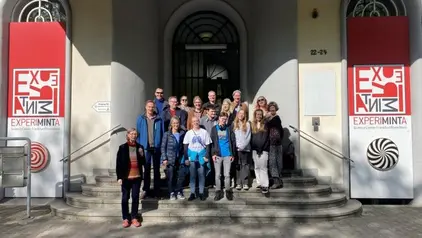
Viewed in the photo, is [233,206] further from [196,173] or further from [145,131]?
[145,131]

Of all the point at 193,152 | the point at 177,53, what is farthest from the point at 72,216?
the point at 177,53

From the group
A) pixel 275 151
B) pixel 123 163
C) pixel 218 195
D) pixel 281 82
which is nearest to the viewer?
pixel 123 163

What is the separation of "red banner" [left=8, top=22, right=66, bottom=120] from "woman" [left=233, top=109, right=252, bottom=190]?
437 centimetres

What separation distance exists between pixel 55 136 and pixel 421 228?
7.86 metres

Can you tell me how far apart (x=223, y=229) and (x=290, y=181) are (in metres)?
2.26

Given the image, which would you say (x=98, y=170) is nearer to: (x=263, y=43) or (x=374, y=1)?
(x=263, y=43)

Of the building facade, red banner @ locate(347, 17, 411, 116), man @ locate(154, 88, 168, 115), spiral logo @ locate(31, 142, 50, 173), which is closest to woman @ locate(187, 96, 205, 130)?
man @ locate(154, 88, 168, 115)

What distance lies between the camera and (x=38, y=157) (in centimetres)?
901

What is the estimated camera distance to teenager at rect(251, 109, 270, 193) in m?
7.37

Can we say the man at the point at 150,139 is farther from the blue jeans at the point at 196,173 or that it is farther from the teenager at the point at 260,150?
the teenager at the point at 260,150

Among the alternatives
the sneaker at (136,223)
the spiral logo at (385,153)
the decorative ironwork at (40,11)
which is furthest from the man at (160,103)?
the spiral logo at (385,153)

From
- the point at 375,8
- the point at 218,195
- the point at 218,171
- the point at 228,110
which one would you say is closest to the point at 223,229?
the point at 218,195

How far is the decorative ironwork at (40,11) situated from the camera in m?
9.27

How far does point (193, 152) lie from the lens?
23.7 ft
